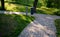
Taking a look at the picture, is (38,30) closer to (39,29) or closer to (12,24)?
(39,29)

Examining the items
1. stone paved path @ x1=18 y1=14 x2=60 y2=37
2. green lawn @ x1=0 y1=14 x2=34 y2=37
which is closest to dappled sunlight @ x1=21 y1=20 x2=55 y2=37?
stone paved path @ x1=18 y1=14 x2=60 y2=37

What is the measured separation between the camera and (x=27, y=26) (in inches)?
540

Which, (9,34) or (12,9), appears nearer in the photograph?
(9,34)

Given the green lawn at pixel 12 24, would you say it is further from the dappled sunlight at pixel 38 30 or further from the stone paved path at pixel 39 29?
the dappled sunlight at pixel 38 30

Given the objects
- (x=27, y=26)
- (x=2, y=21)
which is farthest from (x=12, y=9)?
(x=27, y=26)

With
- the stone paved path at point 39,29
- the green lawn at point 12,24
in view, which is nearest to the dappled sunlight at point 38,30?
the stone paved path at point 39,29

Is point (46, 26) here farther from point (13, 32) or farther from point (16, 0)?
point (16, 0)

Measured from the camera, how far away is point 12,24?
14141mm

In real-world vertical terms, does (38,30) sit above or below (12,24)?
below

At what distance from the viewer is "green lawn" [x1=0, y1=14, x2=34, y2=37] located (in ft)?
38.7

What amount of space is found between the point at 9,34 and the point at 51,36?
9.36 feet

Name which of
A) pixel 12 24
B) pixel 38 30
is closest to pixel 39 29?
pixel 38 30

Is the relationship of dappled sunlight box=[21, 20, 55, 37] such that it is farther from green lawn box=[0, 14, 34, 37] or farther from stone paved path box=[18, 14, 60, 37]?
green lawn box=[0, 14, 34, 37]

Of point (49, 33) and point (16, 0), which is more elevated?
point (16, 0)
